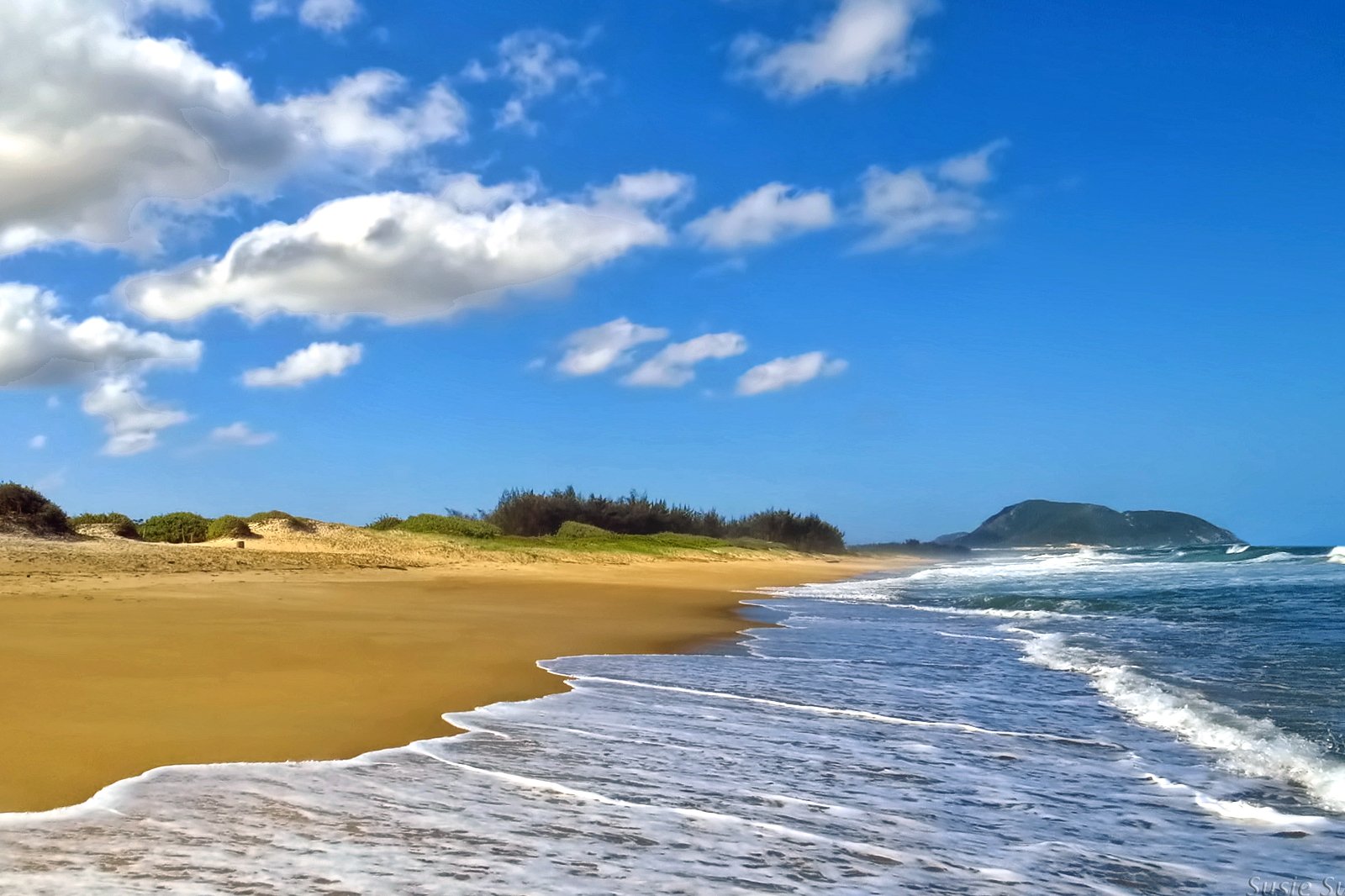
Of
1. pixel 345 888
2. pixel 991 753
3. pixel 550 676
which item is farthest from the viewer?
pixel 550 676

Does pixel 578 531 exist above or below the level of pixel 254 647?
above

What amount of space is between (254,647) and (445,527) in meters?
24.2

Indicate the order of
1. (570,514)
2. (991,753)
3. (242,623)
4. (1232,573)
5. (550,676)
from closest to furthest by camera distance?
(991,753), (550,676), (242,623), (1232,573), (570,514)

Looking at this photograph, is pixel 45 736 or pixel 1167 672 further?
pixel 1167 672

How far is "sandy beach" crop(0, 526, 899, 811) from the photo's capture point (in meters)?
4.64

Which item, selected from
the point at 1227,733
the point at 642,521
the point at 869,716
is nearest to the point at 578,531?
the point at 642,521

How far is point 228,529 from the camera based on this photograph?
82.9ft

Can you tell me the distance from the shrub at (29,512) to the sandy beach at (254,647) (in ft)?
5.70

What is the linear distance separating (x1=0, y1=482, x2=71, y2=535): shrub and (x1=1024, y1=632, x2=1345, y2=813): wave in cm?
1947

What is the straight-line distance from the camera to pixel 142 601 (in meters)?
10.8

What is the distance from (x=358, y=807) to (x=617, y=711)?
273 cm

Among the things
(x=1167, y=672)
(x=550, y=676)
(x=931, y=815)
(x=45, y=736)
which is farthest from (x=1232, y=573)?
(x=45, y=736)

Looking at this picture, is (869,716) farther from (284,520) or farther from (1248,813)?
(284,520)

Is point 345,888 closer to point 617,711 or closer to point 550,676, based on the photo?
point 617,711
